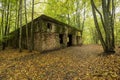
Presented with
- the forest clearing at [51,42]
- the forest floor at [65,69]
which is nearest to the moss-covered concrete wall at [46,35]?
the forest clearing at [51,42]

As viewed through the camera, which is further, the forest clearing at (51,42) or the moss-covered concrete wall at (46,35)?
the moss-covered concrete wall at (46,35)

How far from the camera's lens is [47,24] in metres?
14.2

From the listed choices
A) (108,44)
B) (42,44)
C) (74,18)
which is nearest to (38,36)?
(42,44)

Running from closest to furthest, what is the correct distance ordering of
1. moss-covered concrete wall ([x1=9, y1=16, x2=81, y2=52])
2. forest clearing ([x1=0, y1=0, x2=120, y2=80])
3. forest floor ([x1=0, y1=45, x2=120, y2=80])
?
1. forest floor ([x1=0, y1=45, x2=120, y2=80])
2. forest clearing ([x1=0, y1=0, x2=120, y2=80])
3. moss-covered concrete wall ([x1=9, y1=16, x2=81, y2=52])

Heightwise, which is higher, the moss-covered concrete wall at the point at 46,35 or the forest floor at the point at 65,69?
the moss-covered concrete wall at the point at 46,35

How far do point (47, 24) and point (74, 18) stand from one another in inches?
674

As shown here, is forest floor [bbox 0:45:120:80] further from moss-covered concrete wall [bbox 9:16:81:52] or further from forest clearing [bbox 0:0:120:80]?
moss-covered concrete wall [bbox 9:16:81:52]

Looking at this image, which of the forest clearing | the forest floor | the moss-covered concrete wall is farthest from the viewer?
the moss-covered concrete wall

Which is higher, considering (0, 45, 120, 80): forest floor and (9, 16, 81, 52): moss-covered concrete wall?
(9, 16, 81, 52): moss-covered concrete wall

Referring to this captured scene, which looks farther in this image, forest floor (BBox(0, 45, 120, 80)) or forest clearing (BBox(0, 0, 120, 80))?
forest clearing (BBox(0, 0, 120, 80))

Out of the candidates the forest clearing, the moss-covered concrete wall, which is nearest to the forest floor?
the forest clearing

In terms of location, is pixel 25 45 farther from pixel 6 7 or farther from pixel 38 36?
pixel 6 7

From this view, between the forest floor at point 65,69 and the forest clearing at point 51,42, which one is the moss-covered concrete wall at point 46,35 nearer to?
the forest clearing at point 51,42

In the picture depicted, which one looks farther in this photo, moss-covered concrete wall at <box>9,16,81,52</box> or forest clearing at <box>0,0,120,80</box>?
moss-covered concrete wall at <box>9,16,81,52</box>
